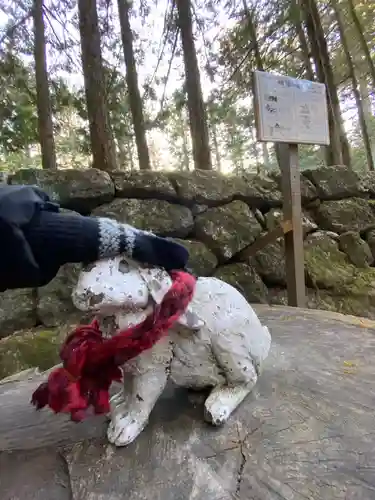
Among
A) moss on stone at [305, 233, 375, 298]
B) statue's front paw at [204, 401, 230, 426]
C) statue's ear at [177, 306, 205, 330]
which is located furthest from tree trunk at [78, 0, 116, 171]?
statue's front paw at [204, 401, 230, 426]

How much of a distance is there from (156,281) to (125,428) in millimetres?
428

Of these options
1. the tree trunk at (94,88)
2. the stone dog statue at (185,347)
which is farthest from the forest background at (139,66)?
the stone dog statue at (185,347)

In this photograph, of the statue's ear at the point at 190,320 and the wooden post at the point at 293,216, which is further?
the wooden post at the point at 293,216

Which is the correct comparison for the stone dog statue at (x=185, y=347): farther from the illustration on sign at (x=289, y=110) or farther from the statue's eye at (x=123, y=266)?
the illustration on sign at (x=289, y=110)

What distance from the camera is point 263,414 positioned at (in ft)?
3.96

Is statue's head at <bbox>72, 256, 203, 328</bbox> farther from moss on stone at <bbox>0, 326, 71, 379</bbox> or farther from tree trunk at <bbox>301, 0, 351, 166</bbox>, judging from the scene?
tree trunk at <bbox>301, 0, 351, 166</bbox>

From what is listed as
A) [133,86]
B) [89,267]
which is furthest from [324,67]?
[89,267]

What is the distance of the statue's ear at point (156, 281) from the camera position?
3.39 feet

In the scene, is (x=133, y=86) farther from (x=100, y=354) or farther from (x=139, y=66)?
(x=100, y=354)

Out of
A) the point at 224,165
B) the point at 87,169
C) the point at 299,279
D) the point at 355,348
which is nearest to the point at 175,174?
the point at 87,169

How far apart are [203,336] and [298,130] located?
6.34 feet

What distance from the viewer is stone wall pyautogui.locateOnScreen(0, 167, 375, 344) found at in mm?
2613

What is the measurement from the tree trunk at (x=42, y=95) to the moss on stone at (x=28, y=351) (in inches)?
70.5

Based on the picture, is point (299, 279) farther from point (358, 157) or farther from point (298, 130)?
point (358, 157)
